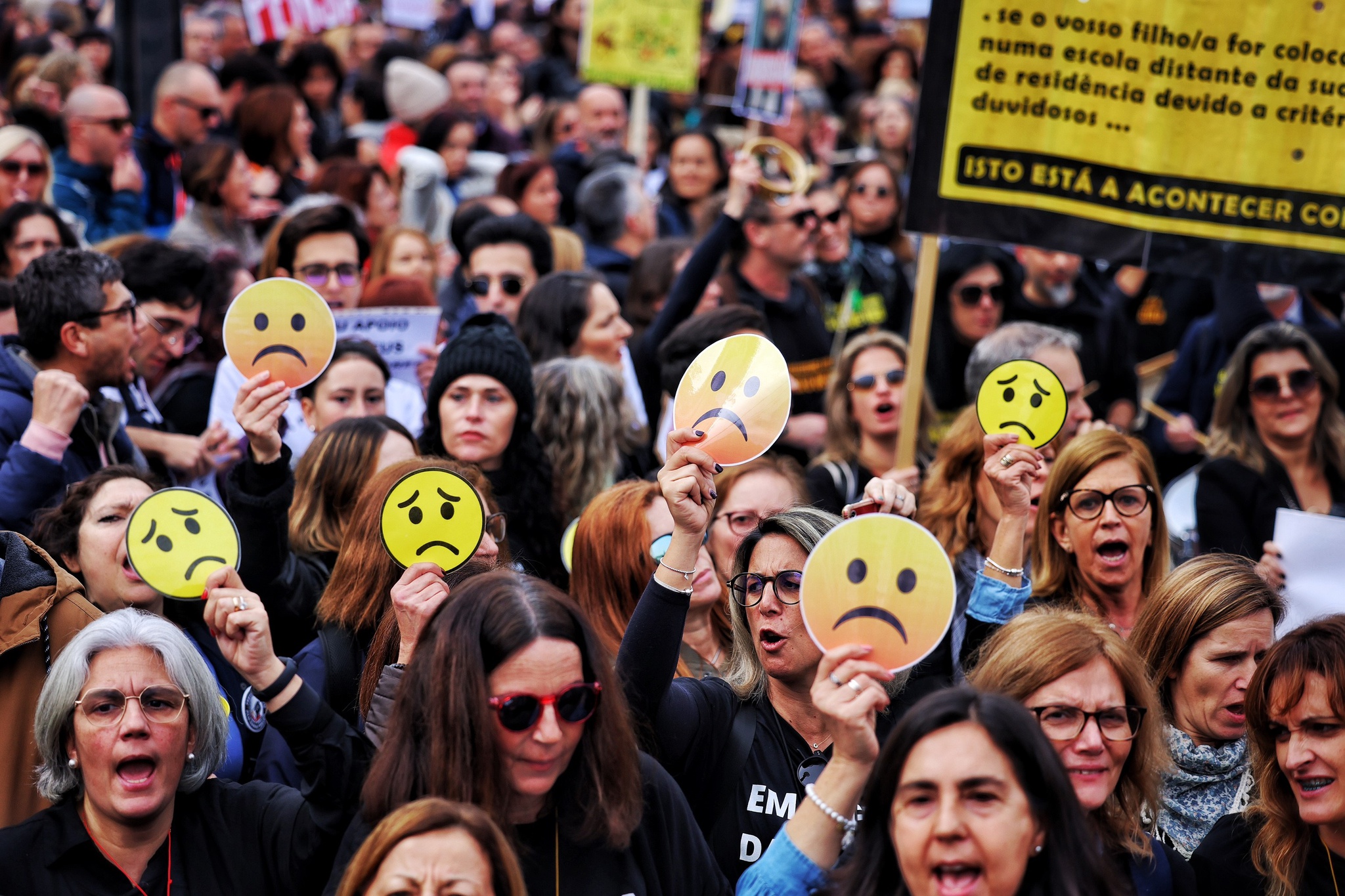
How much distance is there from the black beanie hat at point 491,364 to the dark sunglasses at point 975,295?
2.96 m

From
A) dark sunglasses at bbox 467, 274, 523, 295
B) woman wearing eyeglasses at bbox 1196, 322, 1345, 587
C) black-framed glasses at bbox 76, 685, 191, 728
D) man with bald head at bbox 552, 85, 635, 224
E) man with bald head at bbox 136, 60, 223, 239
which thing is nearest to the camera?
black-framed glasses at bbox 76, 685, 191, 728

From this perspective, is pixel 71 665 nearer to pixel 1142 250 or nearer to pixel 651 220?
pixel 1142 250

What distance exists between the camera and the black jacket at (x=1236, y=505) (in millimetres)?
Answer: 5898

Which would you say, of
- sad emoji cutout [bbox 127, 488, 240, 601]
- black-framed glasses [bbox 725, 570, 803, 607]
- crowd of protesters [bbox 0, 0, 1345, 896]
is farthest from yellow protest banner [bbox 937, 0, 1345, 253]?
sad emoji cutout [bbox 127, 488, 240, 601]

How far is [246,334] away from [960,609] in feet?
8.11

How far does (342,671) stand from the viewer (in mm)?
4062

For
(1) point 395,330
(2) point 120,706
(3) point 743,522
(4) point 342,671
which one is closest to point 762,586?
(3) point 743,522

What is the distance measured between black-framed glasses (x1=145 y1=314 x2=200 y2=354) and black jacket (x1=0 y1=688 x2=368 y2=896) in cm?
328

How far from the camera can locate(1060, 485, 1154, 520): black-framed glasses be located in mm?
4828

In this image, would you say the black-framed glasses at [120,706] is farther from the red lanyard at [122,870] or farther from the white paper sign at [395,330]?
the white paper sign at [395,330]

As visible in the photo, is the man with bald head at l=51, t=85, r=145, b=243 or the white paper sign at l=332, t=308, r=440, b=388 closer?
the white paper sign at l=332, t=308, r=440, b=388

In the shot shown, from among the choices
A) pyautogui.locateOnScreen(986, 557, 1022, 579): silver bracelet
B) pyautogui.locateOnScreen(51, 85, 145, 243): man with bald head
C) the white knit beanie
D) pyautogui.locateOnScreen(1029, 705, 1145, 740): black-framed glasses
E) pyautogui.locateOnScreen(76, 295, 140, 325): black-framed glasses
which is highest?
the white knit beanie

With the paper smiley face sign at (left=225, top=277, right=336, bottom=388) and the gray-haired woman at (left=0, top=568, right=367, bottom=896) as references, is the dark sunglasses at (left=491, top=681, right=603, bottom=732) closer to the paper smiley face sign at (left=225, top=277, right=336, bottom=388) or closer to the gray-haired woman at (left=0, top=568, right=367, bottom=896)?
the gray-haired woman at (left=0, top=568, right=367, bottom=896)

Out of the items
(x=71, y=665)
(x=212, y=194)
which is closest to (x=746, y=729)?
(x=71, y=665)
